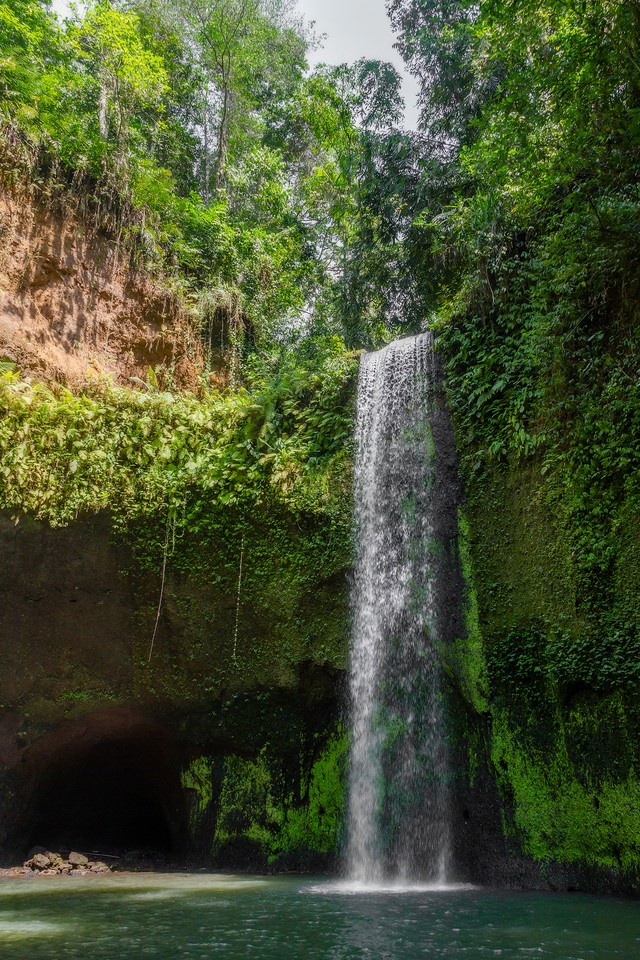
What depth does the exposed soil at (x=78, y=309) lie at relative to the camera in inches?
443

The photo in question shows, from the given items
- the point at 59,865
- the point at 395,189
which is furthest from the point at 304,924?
the point at 395,189

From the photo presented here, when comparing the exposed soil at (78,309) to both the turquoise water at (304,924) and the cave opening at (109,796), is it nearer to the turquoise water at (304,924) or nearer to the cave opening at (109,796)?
the cave opening at (109,796)

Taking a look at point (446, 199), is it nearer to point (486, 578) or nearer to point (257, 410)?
point (257, 410)

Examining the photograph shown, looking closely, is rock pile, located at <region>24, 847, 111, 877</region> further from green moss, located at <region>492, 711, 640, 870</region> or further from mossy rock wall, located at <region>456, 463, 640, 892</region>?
green moss, located at <region>492, 711, 640, 870</region>

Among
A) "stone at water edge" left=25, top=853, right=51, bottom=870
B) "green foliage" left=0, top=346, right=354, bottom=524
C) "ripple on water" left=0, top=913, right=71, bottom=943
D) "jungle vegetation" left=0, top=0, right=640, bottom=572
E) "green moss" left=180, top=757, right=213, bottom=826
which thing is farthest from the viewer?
"green moss" left=180, top=757, right=213, bottom=826

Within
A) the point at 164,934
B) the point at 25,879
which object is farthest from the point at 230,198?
the point at 164,934

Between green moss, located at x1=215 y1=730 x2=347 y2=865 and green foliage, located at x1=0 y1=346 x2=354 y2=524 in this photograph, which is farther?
green foliage, located at x1=0 y1=346 x2=354 y2=524

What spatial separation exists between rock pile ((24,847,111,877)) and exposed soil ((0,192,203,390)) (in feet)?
23.8

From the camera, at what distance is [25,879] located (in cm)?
759

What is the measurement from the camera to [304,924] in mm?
4562

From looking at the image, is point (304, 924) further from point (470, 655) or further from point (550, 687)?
→ point (470, 655)

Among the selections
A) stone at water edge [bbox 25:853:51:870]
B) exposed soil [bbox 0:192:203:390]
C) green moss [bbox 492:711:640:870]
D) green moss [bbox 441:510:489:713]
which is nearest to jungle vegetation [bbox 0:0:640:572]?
exposed soil [bbox 0:192:203:390]

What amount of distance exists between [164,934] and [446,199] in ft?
49.2

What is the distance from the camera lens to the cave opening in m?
9.58
